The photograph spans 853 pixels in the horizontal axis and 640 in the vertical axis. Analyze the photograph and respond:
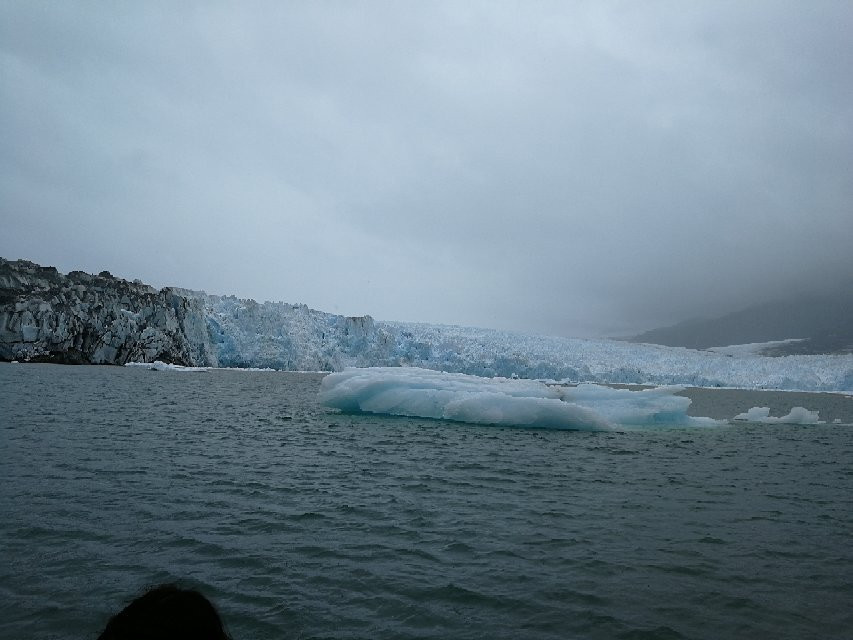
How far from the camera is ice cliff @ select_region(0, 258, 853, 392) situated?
6294 centimetres

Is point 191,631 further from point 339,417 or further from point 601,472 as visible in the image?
point 339,417

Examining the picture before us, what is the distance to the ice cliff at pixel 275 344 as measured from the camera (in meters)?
62.9

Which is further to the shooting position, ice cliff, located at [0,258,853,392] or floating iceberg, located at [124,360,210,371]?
ice cliff, located at [0,258,853,392]

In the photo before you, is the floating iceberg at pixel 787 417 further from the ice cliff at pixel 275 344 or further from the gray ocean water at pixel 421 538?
the ice cliff at pixel 275 344

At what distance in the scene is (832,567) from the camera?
7.57 m

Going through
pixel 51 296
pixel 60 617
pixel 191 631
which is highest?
pixel 51 296

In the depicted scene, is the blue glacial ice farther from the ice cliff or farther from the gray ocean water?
the gray ocean water

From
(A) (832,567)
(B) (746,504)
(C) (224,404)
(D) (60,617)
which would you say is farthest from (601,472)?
(C) (224,404)

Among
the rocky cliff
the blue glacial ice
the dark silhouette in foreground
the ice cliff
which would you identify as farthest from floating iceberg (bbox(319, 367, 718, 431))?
the rocky cliff

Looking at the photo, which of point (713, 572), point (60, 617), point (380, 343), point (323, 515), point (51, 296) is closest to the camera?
point (60, 617)

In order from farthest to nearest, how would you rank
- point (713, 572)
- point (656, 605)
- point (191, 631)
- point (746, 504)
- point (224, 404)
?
point (224, 404)
point (746, 504)
point (713, 572)
point (656, 605)
point (191, 631)

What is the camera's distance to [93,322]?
63.2m

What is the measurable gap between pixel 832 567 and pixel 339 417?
20.1 m

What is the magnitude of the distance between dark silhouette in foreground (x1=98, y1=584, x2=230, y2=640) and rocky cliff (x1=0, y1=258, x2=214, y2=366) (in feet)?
227
